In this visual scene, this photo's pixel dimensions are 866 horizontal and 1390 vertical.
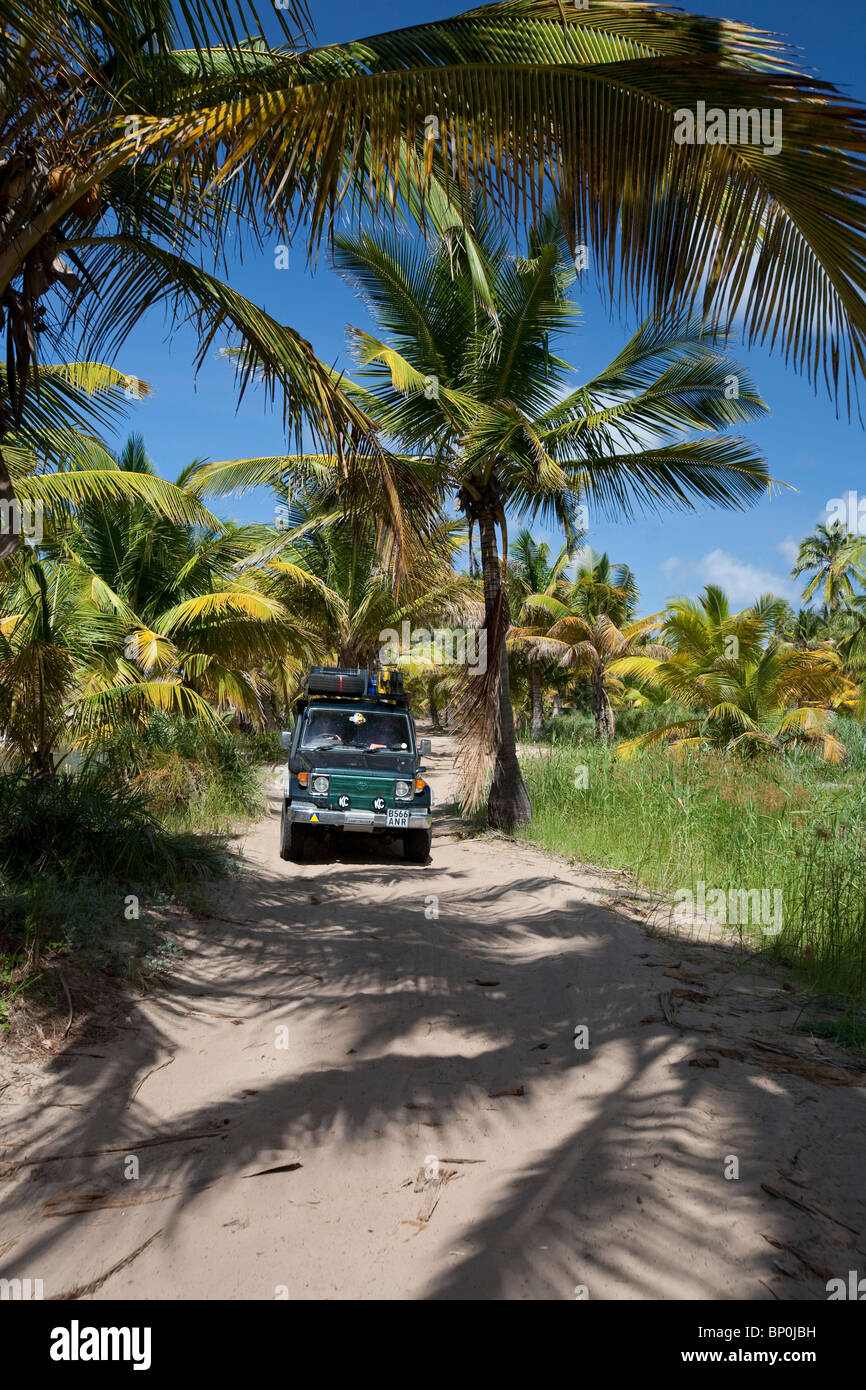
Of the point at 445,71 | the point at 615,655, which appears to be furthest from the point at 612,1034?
the point at 615,655

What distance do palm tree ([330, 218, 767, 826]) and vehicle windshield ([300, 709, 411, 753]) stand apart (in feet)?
4.51

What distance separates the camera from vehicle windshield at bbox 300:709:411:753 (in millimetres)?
10094

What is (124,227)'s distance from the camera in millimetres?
5164

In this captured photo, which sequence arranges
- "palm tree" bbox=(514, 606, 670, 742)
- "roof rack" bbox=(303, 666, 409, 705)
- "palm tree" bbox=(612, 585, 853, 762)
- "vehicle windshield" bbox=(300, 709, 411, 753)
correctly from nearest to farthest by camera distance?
"vehicle windshield" bbox=(300, 709, 411, 753) < "roof rack" bbox=(303, 666, 409, 705) < "palm tree" bbox=(612, 585, 853, 762) < "palm tree" bbox=(514, 606, 670, 742)

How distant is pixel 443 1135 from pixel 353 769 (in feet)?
20.2

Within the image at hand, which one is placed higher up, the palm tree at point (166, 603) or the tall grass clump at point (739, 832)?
the palm tree at point (166, 603)

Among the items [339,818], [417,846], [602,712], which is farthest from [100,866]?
[602,712]

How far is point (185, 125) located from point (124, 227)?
4.93 ft

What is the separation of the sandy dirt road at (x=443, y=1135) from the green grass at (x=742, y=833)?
20.1 inches

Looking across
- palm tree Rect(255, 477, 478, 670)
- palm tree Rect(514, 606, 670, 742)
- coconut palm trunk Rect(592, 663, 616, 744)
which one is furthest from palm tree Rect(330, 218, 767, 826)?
coconut palm trunk Rect(592, 663, 616, 744)

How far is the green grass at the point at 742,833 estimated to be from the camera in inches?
216

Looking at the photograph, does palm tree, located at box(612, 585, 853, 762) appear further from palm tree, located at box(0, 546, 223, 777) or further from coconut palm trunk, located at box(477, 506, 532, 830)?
palm tree, located at box(0, 546, 223, 777)

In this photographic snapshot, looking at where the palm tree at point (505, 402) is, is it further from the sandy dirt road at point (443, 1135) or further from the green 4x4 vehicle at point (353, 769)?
the sandy dirt road at point (443, 1135)

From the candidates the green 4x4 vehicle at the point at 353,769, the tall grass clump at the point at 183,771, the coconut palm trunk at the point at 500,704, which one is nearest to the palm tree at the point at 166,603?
the tall grass clump at the point at 183,771
